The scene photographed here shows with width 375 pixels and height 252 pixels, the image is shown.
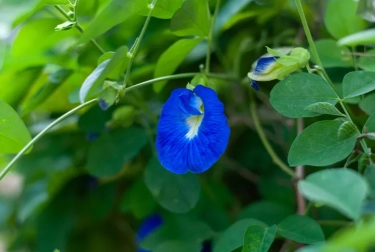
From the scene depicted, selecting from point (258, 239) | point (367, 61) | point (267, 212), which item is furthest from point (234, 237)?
point (367, 61)

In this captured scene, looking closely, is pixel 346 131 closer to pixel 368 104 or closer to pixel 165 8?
pixel 368 104

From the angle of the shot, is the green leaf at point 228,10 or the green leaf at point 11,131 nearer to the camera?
the green leaf at point 11,131

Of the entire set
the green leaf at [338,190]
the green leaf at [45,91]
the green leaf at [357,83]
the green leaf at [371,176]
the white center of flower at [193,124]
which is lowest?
the green leaf at [371,176]

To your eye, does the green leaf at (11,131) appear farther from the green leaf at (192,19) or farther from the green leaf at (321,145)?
the green leaf at (321,145)

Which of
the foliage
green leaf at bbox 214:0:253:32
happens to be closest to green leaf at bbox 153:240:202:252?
the foliage

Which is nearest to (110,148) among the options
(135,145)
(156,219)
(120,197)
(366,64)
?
(135,145)

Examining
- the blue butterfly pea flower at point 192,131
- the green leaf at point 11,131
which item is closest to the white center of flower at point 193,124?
the blue butterfly pea flower at point 192,131
